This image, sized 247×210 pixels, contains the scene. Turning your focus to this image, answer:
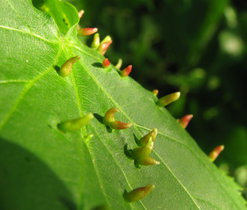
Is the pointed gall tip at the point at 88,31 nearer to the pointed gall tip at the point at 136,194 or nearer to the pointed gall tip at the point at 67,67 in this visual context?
the pointed gall tip at the point at 67,67

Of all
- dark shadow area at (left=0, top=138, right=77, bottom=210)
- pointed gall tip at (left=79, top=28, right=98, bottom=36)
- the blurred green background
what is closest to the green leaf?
dark shadow area at (left=0, top=138, right=77, bottom=210)

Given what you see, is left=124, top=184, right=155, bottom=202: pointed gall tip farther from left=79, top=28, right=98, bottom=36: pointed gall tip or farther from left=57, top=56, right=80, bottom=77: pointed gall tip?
left=79, top=28, right=98, bottom=36: pointed gall tip

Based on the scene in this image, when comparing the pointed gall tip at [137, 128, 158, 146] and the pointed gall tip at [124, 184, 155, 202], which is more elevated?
the pointed gall tip at [137, 128, 158, 146]

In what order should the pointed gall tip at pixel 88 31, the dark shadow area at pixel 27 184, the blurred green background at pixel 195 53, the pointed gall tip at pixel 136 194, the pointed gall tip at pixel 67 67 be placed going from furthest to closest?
the blurred green background at pixel 195 53, the pointed gall tip at pixel 88 31, the pointed gall tip at pixel 67 67, the pointed gall tip at pixel 136 194, the dark shadow area at pixel 27 184

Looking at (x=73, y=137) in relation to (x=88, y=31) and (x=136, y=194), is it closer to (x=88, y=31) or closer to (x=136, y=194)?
(x=136, y=194)

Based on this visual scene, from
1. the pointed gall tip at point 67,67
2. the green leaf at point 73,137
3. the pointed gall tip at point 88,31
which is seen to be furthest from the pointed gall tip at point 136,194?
the pointed gall tip at point 88,31

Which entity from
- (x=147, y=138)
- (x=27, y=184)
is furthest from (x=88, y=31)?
(x=27, y=184)

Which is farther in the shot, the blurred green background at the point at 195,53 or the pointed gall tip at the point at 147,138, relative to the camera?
the blurred green background at the point at 195,53
